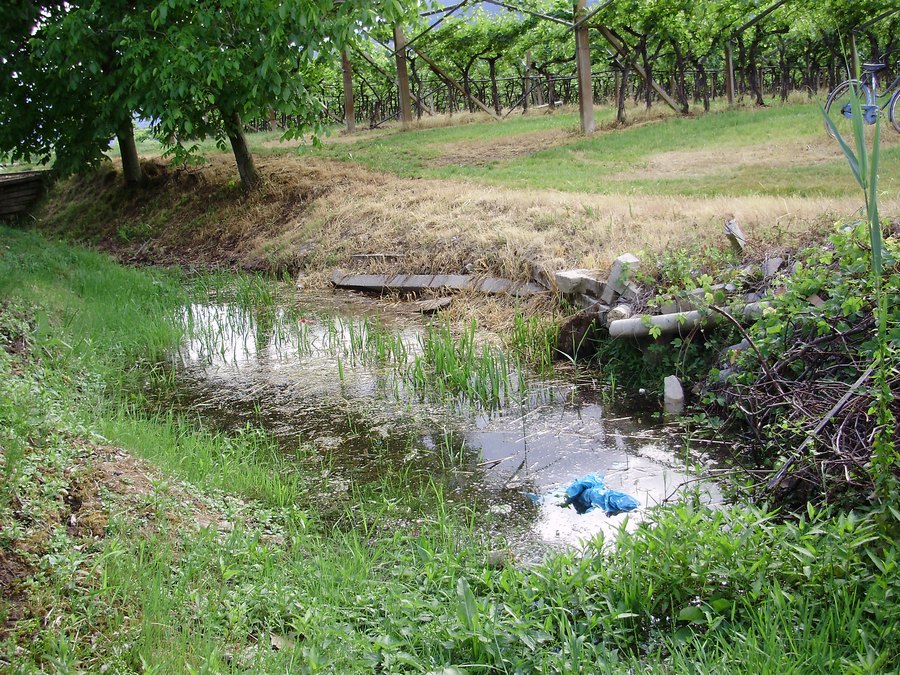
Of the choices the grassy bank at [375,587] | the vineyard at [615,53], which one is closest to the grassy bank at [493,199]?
the vineyard at [615,53]

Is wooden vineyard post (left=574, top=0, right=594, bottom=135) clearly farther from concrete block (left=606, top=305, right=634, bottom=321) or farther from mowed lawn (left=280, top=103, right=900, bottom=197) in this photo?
concrete block (left=606, top=305, right=634, bottom=321)

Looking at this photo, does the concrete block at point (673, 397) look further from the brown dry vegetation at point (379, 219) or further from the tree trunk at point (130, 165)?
the tree trunk at point (130, 165)

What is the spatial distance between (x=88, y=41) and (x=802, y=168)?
1015 centimetres

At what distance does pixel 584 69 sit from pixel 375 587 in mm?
14492

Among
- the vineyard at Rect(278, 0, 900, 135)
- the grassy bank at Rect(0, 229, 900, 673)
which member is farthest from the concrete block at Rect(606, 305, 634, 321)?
the vineyard at Rect(278, 0, 900, 135)

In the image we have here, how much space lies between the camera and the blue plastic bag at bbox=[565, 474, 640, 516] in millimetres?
4066

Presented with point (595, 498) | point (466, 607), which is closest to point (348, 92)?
point (595, 498)

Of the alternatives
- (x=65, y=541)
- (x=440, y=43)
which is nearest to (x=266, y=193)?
(x=65, y=541)

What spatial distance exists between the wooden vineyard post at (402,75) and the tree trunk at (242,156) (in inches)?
243

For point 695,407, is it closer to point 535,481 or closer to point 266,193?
point 535,481

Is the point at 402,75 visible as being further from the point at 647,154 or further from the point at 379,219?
the point at 379,219

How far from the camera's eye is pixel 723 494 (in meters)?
4.07

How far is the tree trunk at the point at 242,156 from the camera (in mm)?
12578

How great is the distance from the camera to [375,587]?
124 inches
